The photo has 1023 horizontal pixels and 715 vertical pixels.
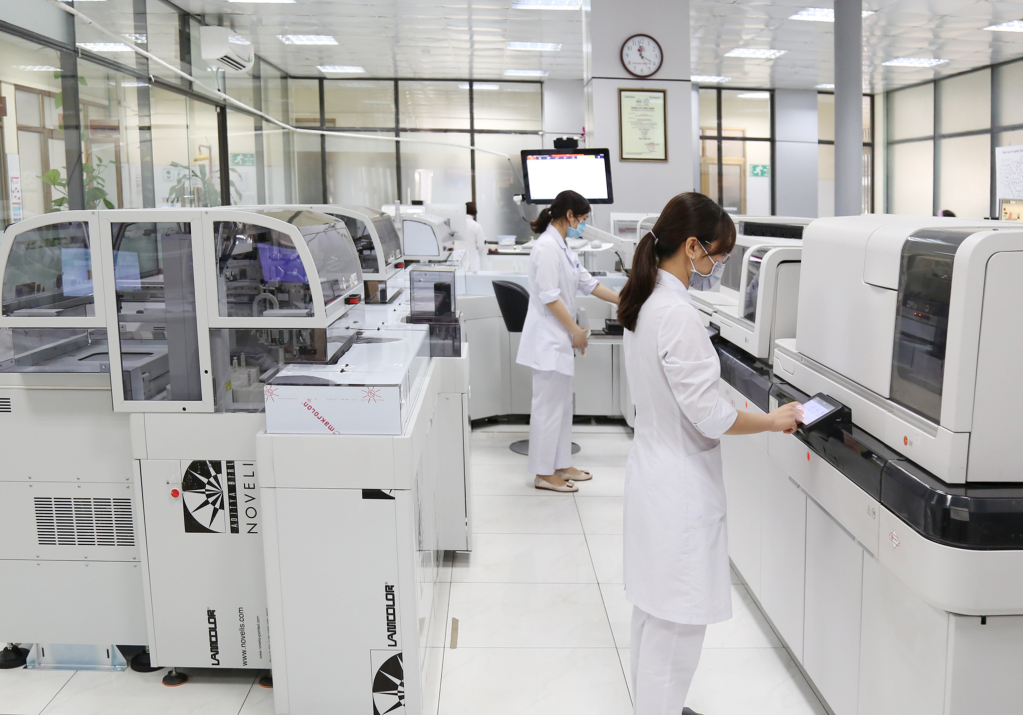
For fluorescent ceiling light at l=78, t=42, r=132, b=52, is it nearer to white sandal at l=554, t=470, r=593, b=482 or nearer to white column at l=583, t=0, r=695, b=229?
white column at l=583, t=0, r=695, b=229

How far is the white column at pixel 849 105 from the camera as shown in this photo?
647cm

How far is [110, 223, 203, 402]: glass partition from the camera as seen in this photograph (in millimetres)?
2270

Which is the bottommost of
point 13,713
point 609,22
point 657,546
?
point 13,713

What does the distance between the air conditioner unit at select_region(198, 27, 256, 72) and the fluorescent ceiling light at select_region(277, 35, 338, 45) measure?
259 centimetres

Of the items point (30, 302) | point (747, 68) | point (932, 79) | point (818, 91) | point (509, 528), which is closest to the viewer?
point (30, 302)

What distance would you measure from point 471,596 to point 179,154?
255 inches

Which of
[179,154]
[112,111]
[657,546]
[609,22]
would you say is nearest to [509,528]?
[657,546]

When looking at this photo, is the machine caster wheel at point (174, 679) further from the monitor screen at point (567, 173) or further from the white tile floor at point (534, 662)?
the monitor screen at point (567, 173)

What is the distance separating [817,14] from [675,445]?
25.7 ft

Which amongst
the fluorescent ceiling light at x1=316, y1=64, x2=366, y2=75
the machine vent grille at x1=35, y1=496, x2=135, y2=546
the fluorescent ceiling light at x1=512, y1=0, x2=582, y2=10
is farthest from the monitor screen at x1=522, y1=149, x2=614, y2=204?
the fluorescent ceiling light at x1=316, y1=64, x2=366, y2=75

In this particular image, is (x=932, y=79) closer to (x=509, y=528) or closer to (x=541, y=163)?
(x=541, y=163)

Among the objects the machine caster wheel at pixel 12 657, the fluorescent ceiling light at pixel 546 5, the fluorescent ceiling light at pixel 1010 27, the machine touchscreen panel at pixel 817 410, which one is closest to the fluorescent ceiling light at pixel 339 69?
the fluorescent ceiling light at pixel 546 5

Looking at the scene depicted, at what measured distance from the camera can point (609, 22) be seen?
575 cm

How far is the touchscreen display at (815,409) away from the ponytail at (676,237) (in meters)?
0.42
